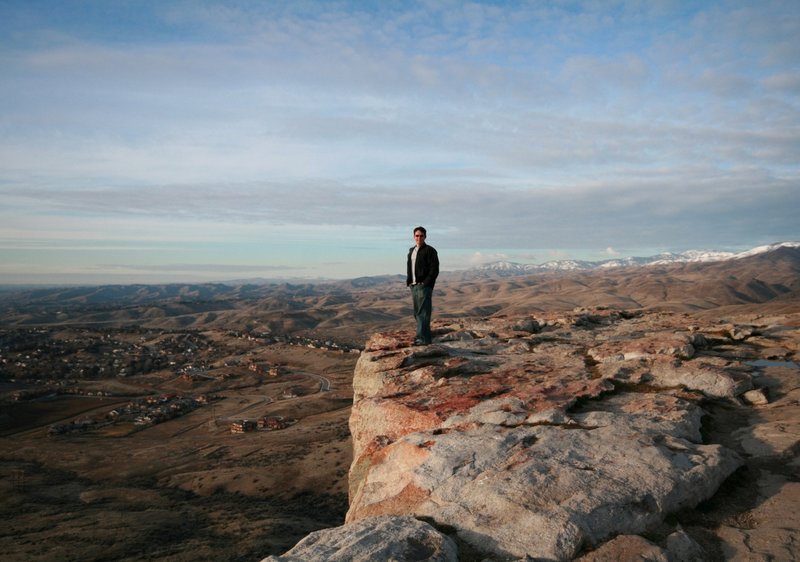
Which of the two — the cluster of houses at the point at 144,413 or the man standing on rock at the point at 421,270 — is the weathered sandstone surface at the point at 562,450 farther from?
the cluster of houses at the point at 144,413

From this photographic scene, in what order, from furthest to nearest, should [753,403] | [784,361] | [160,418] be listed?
1. [160,418]
2. [784,361]
3. [753,403]

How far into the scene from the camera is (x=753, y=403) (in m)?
10.9

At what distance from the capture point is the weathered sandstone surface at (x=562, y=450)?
5906 mm

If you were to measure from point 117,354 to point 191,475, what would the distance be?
117004mm

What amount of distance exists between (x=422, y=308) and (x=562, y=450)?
8.82 metres

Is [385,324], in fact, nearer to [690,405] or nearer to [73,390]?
[73,390]

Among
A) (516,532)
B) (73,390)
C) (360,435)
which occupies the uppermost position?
(516,532)

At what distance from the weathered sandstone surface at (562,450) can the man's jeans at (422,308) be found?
4.32 ft

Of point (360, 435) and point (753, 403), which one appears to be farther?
point (360, 435)

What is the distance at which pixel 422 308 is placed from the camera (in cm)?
1630

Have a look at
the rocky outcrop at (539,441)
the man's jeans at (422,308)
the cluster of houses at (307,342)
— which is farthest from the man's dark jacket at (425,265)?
the cluster of houses at (307,342)

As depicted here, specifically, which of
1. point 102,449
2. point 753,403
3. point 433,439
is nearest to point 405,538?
point 433,439

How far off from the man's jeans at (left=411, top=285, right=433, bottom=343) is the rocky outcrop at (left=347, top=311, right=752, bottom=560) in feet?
3.40

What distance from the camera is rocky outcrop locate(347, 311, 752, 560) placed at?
20.8 ft
